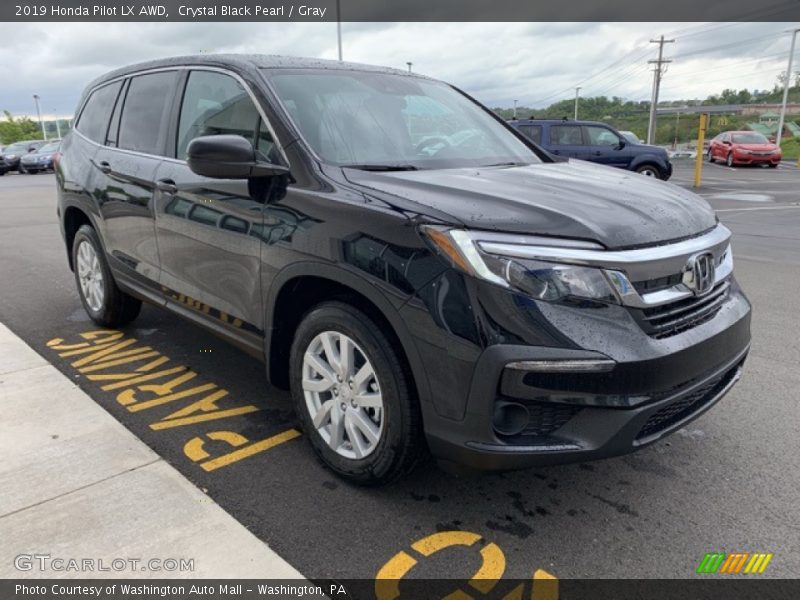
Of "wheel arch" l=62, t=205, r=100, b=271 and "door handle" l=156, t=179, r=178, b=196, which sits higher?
"door handle" l=156, t=179, r=178, b=196

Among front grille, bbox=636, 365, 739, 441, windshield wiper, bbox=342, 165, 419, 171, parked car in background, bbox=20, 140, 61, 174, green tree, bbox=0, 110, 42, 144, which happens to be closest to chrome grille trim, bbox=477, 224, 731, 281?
front grille, bbox=636, 365, 739, 441

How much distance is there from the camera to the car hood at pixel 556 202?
2.22 meters

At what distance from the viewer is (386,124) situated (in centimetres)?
319

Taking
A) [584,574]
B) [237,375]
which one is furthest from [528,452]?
[237,375]

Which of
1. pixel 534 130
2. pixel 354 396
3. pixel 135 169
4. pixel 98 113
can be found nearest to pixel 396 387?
pixel 354 396

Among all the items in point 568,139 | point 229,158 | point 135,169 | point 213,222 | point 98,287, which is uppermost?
point 229,158

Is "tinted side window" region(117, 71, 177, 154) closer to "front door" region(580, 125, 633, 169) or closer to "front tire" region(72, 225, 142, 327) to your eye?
"front tire" region(72, 225, 142, 327)

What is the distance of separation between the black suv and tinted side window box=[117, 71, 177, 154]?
32 mm

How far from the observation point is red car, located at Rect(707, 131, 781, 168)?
87.9 feet

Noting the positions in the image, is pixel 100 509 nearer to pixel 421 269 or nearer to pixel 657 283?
pixel 421 269

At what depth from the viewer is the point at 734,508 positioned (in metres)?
2.57

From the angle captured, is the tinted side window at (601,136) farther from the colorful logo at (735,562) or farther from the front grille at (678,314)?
the colorful logo at (735,562)

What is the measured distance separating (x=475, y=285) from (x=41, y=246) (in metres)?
8.40

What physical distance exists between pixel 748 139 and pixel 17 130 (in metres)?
84.0
